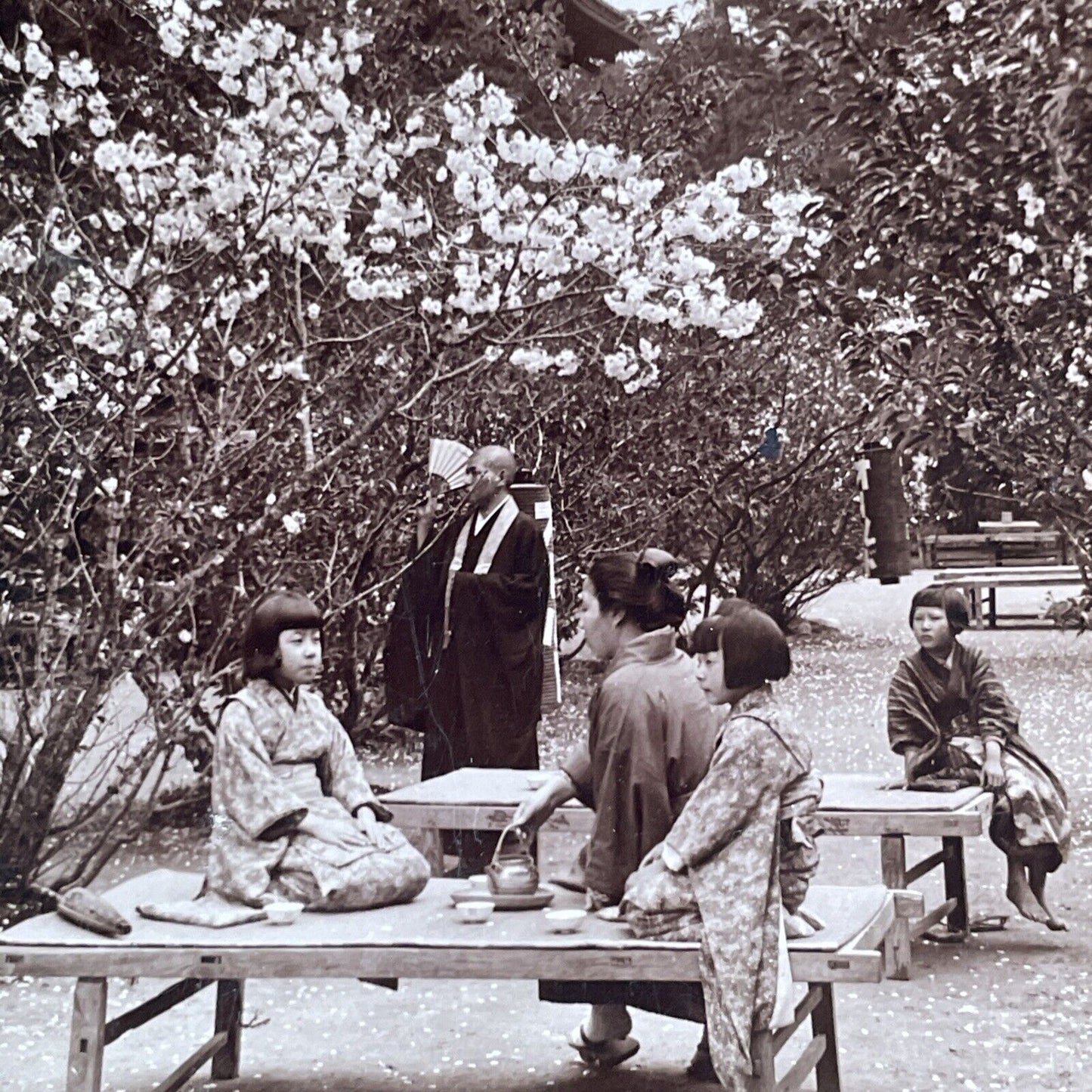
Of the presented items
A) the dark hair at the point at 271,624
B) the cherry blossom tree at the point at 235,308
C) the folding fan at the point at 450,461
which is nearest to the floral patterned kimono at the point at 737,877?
the dark hair at the point at 271,624

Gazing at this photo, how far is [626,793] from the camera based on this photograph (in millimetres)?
3176

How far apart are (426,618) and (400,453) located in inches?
46.0

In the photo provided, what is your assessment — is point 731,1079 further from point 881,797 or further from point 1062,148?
point 1062,148

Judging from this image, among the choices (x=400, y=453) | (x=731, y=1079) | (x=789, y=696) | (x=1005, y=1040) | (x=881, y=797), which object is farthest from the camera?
(x=789, y=696)

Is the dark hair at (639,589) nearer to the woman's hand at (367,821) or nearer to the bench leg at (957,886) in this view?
the woman's hand at (367,821)

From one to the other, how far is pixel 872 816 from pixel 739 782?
4.92ft

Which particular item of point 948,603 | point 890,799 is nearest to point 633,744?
point 890,799

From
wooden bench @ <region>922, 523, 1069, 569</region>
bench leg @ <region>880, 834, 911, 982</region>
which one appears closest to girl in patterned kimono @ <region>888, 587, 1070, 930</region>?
bench leg @ <region>880, 834, 911, 982</region>

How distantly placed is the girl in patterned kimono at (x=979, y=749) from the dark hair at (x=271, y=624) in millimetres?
2001

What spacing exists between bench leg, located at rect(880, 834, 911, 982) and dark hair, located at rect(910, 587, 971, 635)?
2.03 feet

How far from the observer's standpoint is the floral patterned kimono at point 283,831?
3311 millimetres

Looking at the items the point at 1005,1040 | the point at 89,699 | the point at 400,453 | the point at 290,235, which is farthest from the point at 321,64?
the point at 1005,1040

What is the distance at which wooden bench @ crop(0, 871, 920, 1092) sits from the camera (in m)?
2.93

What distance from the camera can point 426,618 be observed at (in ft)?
18.4
